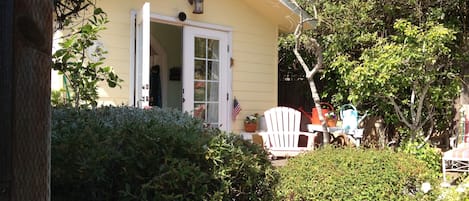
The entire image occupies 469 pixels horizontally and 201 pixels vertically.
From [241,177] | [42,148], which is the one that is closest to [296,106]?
[241,177]

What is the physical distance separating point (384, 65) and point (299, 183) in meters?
3.19

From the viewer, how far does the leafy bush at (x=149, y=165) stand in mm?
2119

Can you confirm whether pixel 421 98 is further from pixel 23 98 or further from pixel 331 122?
pixel 23 98

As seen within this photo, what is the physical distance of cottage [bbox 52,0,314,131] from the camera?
230 inches

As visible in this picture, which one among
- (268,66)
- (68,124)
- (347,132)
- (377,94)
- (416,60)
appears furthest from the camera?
(268,66)

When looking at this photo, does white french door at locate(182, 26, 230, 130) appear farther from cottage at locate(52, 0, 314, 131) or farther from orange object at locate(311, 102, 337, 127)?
orange object at locate(311, 102, 337, 127)

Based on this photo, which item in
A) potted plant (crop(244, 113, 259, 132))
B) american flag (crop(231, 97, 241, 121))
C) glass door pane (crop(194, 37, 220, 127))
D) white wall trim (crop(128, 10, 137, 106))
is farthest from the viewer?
potted plant (crop(244, 113, 259, 132))

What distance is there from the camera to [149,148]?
222cm

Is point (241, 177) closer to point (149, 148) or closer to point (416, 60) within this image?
point (149, 148)

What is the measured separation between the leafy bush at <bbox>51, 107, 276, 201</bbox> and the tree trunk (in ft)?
3.05

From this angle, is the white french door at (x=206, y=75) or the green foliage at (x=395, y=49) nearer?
the green foliage at (x=395, y=49)

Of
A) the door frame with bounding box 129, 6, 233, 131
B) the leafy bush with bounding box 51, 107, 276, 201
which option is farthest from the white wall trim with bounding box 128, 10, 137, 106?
the leafy bush with bounding box 51, 107, 276, 201

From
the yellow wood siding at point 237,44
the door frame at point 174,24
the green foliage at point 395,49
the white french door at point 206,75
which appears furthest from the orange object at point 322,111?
the white french door at point 206,75

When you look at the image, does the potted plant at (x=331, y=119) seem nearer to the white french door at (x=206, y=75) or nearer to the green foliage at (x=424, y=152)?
the green foliage at (x=424, y=152)
